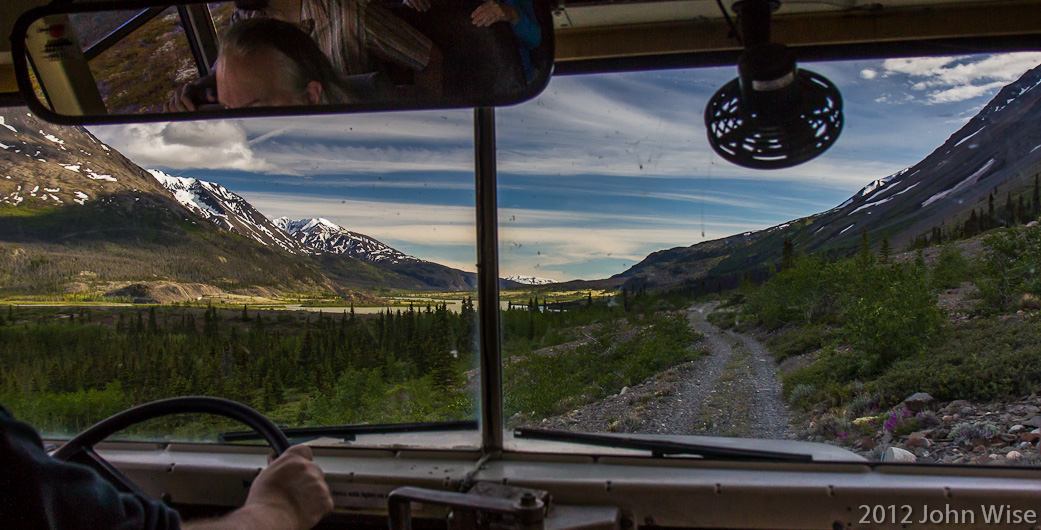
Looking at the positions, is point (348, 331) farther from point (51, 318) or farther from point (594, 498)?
point (51, 318)

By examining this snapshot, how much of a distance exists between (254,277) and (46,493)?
123 cm

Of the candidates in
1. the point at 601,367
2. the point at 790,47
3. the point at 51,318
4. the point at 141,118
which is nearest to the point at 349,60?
the point at 141,118

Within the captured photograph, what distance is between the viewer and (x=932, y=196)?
1.81 m

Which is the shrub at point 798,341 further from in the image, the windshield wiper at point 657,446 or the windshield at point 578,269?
the windshield wiper at point 657,446

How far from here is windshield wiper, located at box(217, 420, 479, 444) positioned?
198 cm

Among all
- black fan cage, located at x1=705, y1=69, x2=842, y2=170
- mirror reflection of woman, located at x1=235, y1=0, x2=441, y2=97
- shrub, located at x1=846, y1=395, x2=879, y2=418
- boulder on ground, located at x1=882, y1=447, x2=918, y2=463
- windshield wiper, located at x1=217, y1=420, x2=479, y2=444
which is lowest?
boulder on ground, located at x1=882, y1=447, x2=918, y2=463

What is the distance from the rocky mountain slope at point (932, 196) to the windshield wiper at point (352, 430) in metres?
0.91

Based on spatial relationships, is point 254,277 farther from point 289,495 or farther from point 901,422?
point 901,422

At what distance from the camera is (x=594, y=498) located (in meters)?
1.74

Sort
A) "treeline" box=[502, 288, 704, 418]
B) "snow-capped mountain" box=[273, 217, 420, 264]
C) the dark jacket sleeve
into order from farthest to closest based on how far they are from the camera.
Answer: "snow-capped mountain" box=[273, 217, 420, 264] → "treeline" box=[502, 288, 704, 418] → the dark jacket sleeve

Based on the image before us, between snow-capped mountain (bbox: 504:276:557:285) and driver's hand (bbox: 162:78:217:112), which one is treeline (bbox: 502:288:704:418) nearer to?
snow-capped mountain (bbox: 504:276:557:285)

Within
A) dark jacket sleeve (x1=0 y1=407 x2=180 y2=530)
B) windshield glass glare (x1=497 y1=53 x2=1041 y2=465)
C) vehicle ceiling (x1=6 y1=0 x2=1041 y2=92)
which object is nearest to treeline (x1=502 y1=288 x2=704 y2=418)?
windshield glass glare (x1=497 y1=53 x2=1041 y2=465)

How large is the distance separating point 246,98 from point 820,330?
1758 mm

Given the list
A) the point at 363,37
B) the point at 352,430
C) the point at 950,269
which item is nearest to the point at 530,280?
the point at 352,430
